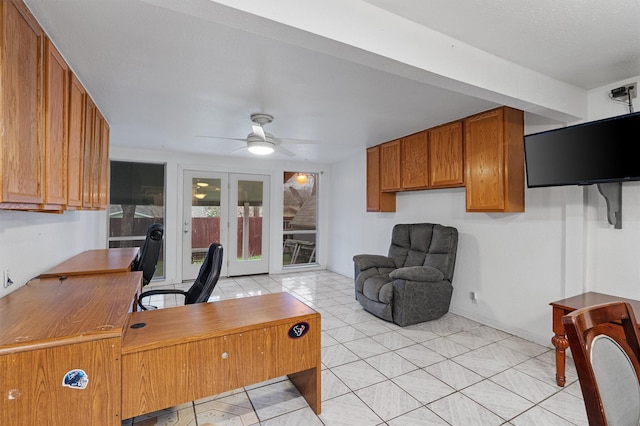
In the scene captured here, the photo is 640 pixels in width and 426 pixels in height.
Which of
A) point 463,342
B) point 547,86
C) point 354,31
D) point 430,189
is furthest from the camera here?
point 430,189

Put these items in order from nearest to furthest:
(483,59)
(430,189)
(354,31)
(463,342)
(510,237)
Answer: (354,31), (483,59), (463,342), (510,237), (430,189)

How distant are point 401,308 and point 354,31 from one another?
2.77 meters

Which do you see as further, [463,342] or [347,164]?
[347,164]

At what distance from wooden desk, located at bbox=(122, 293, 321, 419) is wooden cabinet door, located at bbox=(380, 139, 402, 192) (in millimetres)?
2807

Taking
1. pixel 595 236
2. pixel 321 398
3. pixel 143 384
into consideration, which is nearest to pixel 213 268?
Answer: pixel 143 384

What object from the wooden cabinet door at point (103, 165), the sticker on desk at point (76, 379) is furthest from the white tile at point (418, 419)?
the wooden cabinet door at point (103, 165)

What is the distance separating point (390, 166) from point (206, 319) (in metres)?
3.43

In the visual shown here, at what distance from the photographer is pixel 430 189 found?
4.05 metres

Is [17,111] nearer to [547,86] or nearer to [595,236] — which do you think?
[547,86]

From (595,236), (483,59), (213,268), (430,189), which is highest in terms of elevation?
(483,59)

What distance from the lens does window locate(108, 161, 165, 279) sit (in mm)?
4992

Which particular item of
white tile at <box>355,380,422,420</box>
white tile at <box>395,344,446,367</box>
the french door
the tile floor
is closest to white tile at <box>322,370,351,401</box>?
the tile floor

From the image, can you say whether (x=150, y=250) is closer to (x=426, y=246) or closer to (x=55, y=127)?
(x=55, y=127)

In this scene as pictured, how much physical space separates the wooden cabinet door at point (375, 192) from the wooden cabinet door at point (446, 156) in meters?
0.98
